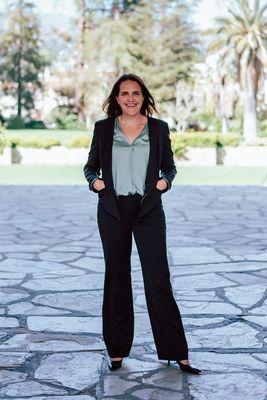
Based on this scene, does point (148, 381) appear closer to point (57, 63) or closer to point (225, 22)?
point (225, 22)

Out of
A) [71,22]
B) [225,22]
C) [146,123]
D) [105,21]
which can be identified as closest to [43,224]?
[146,123]

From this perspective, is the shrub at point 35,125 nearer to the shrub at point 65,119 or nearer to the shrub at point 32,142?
the shrub at point 65,119

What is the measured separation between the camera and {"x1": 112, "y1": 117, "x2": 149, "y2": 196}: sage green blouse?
3.86 metres

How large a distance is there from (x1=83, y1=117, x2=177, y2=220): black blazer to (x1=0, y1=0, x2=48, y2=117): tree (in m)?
58.7

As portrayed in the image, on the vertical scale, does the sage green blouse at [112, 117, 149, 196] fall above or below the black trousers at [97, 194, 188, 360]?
above

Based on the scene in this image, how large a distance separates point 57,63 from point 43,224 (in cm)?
6552

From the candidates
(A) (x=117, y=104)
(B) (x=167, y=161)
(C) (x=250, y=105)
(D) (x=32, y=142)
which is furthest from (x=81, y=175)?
(C) (x=250, y=105)

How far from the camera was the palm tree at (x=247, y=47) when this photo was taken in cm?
3809

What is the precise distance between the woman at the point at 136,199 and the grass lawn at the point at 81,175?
13914 millimetres

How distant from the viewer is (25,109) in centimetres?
6444

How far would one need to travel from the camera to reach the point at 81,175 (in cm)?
2095

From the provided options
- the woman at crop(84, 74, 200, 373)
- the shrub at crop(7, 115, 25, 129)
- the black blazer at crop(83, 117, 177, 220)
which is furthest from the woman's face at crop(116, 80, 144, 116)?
the shrub at crop(7, 115, 25, 129)

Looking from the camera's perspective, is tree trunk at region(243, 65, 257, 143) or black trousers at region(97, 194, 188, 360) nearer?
black trousers at region(97, 194, 188, 360)

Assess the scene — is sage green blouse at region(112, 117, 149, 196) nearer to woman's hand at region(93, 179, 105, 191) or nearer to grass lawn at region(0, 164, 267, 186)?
woman's hand at region(93, 179, 105, 191)
